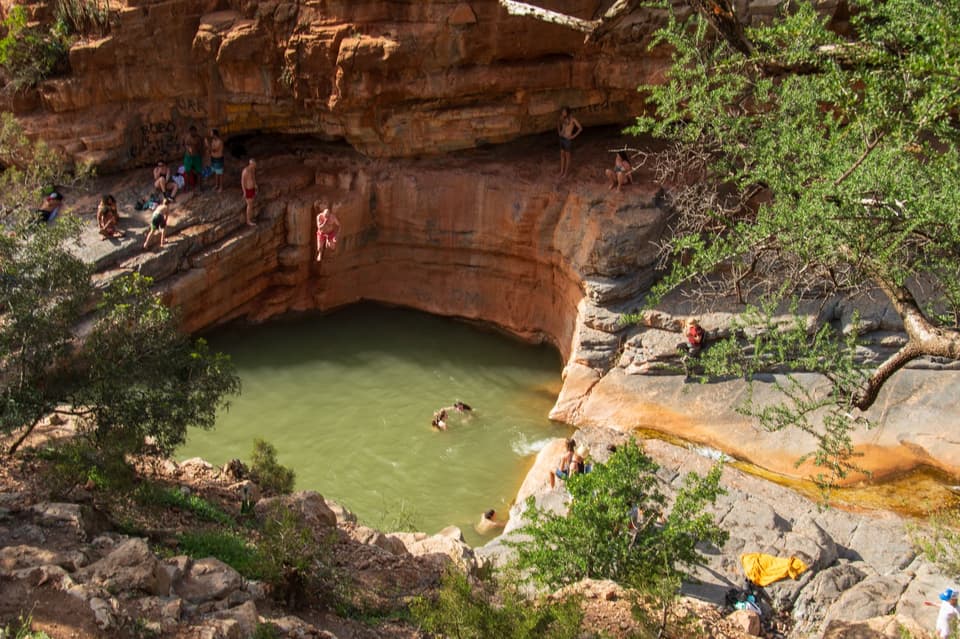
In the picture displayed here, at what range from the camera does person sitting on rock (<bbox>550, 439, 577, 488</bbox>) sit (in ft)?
39.6

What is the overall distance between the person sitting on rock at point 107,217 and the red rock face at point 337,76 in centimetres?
170

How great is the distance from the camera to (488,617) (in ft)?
23.1

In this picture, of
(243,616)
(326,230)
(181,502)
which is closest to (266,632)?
(243,616)

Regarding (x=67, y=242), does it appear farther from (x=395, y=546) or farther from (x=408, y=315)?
(x=395, y=546)

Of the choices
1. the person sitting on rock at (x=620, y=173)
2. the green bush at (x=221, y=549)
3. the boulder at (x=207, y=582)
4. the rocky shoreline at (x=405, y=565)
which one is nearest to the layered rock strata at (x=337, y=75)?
the person sitting on rock at (x=620, y=173)

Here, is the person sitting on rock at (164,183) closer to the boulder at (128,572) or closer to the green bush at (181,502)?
the green bush at (181,502)

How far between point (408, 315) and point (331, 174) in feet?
9.83

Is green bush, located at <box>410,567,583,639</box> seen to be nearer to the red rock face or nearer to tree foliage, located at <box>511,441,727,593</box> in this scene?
tree foliage, located at <box>511,441,727,593</box>

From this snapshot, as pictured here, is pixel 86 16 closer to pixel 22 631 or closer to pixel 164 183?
pixel 164 183

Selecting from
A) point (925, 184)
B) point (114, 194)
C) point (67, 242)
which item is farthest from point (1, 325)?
point (925, 184)

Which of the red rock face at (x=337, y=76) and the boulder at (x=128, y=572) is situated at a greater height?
the red rock face at (x=337, y=76)

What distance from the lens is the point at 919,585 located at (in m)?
9.82

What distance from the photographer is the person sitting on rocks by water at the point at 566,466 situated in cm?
1206

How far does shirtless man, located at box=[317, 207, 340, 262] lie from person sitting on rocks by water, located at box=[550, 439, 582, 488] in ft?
19.5
